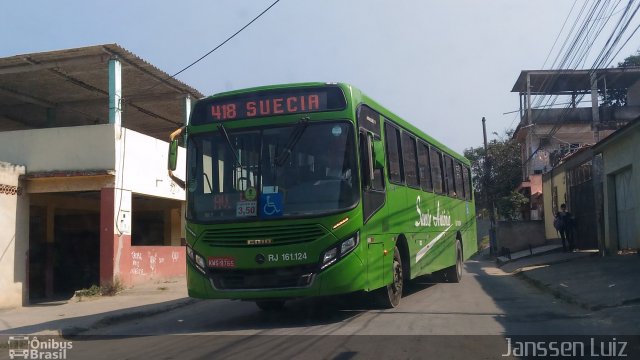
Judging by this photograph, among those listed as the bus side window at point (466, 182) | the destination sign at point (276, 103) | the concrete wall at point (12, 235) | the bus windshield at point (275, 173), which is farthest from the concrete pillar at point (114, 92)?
the bus side window at point (466, 182)

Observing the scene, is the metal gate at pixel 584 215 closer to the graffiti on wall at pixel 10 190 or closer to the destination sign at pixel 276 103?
the destination sign at pixel 276 103

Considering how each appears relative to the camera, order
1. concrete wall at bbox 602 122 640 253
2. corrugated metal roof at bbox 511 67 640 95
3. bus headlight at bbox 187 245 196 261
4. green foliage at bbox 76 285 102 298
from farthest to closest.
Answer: corrugated metal roof at bbox 511 67 640 95 < concrete wall at bbox 602 122 640 253 < green foliage at bbox 76 285 102 298 < bus headlight at bbox 187 245 196 261

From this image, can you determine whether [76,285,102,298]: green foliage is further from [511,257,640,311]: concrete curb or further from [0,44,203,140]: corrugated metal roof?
[511,257,640,311]: concrete curb

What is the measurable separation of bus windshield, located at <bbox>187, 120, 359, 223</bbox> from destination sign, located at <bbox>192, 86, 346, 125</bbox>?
25cm

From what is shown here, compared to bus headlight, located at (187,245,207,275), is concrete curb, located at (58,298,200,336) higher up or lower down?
lower down

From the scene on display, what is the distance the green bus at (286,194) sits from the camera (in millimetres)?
8133

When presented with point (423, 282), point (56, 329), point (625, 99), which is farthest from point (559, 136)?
point (56, 329)

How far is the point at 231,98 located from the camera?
29.6ft

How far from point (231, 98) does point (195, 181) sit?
1.39 metres

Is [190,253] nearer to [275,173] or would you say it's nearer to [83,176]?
[275,173]

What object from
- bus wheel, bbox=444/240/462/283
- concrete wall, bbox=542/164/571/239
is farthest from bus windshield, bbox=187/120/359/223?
concrete wall, bbox=542/164/571/239

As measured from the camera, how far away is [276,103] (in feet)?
28.7

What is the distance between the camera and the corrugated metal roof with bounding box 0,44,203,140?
631 inches

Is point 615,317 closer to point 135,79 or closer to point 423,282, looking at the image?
point 423,282
